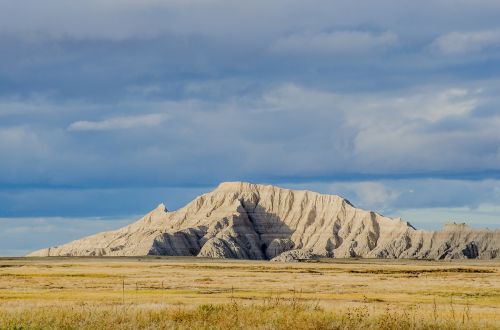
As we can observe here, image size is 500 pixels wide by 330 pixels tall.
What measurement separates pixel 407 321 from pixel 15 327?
13.5 metres

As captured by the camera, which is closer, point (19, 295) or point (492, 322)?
point (492, 322)

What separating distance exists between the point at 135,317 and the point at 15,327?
15.9 ft

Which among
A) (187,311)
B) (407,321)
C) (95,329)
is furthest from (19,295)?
(407,321)

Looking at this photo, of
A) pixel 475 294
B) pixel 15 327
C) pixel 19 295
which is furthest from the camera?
pixel 475 294

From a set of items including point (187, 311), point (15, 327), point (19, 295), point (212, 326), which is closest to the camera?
point (15, 327)

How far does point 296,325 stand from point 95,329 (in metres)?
6.81

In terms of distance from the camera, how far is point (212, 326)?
28.0 m

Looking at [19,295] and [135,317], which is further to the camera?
[19,295]

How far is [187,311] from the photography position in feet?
107

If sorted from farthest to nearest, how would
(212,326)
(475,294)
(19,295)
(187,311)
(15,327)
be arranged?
(475,294) < (19,295) < (187,311) < (212,326) < (15,327)

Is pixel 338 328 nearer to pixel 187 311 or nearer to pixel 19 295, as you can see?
pixel 187 311

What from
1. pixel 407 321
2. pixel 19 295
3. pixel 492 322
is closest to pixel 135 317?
pixel 407 321

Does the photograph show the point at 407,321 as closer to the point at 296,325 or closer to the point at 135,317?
the point at 296,325

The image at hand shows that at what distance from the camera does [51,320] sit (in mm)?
29203
